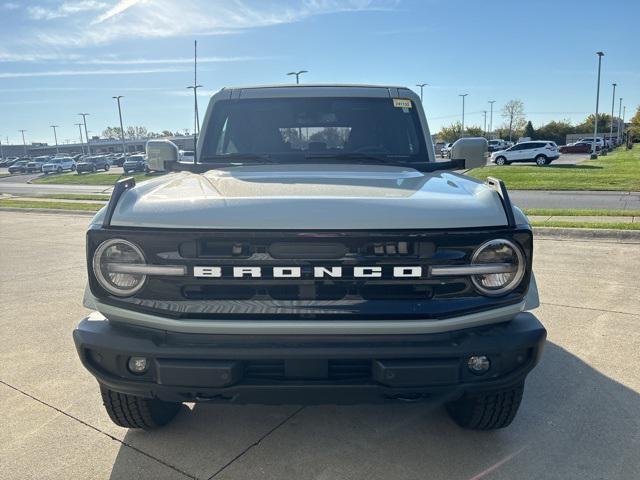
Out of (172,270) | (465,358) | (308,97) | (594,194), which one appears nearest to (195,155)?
(308,97)

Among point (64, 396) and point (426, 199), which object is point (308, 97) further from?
point (64, 396)

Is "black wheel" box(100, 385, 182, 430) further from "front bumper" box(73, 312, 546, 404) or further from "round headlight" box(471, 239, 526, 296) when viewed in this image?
"round headlight" box(471, 239, 526, 296)

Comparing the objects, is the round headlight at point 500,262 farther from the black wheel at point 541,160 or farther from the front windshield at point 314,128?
the black wheel at point 541,160

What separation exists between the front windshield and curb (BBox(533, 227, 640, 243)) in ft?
19.1

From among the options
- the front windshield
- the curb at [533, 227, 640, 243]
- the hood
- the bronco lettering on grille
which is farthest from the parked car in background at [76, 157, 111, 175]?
the bronco lettering on grille

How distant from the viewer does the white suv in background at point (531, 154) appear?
31.5m

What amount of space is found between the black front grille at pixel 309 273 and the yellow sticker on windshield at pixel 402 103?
Answer: 1.93m

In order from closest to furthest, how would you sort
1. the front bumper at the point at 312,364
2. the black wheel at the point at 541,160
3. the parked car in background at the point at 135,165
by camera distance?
the front bumper at the point at 312,364 → the black wheel at the point at 541,160 → the parked car in background at the point at 135,165

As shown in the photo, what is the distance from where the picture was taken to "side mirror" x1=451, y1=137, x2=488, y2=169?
12.4 ft

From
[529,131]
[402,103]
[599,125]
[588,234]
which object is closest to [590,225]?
[588,234]

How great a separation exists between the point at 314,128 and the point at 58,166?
55385 mm

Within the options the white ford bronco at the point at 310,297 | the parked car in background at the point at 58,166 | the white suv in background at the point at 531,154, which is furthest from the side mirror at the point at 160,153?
the parked car in background at the point at 58,166

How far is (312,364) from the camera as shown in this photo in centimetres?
221

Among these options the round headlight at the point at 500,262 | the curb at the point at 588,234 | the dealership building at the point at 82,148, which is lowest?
the dealership building at the point at 82,148
